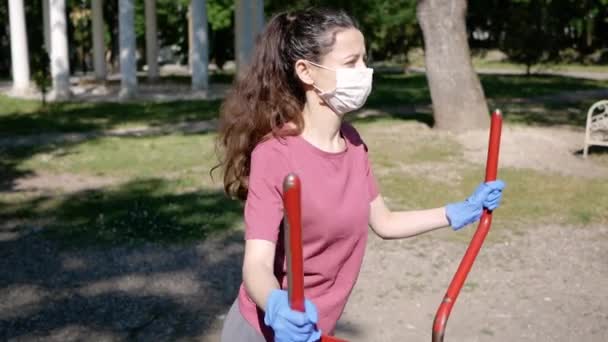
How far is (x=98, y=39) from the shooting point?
26.0m

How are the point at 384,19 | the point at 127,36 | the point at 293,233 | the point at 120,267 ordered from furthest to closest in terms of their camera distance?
the point at 384,19, the point at 127,36, the point at 120,267, the point at 293,233

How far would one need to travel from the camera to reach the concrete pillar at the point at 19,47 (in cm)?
2172

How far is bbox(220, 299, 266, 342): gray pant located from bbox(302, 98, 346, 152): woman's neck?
558 mm

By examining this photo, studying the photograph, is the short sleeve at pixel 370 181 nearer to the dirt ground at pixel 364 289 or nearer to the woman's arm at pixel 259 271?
the woman's arm at pixel 259 271

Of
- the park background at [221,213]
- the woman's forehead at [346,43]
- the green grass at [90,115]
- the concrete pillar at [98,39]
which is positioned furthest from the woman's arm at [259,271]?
the concrete pillar at [98,39]

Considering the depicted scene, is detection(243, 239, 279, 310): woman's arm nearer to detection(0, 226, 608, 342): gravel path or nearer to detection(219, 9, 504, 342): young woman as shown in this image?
detection(219, 9, 504, 342): young woman

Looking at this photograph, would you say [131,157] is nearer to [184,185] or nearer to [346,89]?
[184,185]

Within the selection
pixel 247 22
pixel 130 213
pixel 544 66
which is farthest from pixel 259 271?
pixel 544 66

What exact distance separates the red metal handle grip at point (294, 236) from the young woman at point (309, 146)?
378mm

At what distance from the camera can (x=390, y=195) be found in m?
9.11

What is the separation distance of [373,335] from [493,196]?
2.47m

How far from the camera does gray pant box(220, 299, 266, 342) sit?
249cm

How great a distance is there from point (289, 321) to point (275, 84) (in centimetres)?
81

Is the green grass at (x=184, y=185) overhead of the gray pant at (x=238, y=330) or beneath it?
beneath
